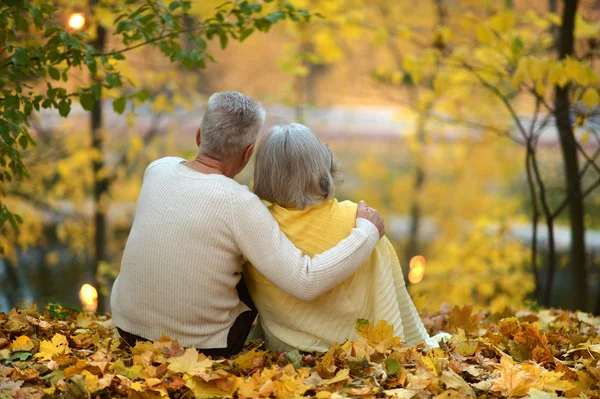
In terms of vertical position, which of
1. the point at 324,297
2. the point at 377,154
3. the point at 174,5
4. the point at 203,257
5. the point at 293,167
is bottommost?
the point at 377,154

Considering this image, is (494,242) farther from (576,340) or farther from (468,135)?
(576,340)

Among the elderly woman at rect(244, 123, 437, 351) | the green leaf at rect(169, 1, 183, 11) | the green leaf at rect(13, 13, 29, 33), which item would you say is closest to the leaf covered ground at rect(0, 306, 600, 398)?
the elderly woman at rect(244, 123, 437, 351)

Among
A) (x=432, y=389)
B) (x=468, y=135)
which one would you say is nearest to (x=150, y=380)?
(x=432, y=389)

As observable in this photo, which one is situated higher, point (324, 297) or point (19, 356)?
point (324, 297)

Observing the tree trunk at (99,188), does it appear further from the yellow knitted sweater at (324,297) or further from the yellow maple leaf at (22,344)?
the yellow knitted sweater at (324,297)

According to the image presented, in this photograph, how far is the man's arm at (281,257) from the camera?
2.35 meters

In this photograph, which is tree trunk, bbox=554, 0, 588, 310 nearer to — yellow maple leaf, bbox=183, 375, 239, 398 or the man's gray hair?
the man's gray hair

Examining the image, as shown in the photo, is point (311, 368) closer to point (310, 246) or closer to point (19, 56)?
point (310, 246)

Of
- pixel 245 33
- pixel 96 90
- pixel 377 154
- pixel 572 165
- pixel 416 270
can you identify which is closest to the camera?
pixel 96 90

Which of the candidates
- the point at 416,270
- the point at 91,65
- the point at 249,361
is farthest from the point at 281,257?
the point at 416,270

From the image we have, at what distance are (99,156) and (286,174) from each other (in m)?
4.77

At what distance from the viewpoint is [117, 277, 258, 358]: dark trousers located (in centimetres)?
255

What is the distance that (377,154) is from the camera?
12.8 meters

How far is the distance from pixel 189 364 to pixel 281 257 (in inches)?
19.2
